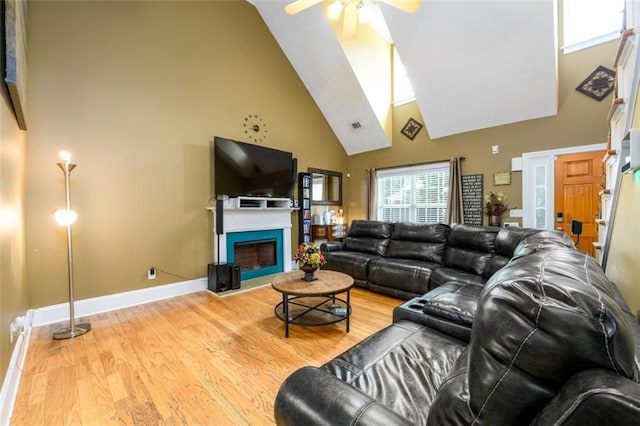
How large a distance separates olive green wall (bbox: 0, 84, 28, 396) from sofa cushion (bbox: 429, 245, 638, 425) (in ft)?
8.13

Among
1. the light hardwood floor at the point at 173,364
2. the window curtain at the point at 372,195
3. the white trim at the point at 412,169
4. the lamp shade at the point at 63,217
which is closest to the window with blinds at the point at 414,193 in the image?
the white trim at the point at 412,169

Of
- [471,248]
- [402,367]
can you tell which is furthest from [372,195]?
[402,367]

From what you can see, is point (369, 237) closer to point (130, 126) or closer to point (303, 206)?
point (303, 206)

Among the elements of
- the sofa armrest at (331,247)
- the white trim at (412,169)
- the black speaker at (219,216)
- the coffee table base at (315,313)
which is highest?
the white trim at (412,169)

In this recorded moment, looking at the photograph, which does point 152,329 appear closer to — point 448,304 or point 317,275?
point 317,275

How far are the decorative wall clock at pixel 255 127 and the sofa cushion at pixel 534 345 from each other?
15.1 feet

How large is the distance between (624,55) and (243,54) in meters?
4.66

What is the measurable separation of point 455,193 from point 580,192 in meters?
1.68

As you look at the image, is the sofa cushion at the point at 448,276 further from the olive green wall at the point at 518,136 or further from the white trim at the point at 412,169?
the white trim at the point at 412,169

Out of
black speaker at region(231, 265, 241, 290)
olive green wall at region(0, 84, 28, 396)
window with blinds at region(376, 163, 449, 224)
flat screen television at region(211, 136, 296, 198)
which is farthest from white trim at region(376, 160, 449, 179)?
olive green wall at region(0, 84, 28, 396)

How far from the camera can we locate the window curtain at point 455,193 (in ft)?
16.4

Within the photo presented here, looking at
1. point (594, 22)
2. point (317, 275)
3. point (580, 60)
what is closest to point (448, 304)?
point (317, 275)

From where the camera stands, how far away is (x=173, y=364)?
2.12m

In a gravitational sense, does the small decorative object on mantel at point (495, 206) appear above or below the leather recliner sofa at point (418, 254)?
above
